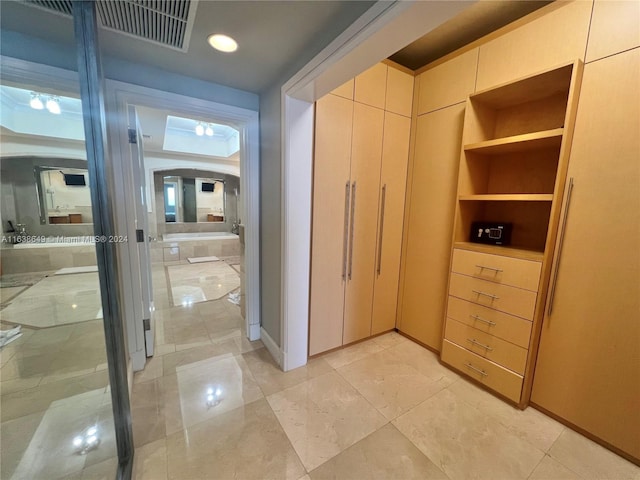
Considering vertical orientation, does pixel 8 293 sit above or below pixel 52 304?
above

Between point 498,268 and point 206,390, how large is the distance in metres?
2.29

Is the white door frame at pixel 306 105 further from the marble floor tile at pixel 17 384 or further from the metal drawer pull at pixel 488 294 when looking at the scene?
the marble floor tile at pixel 17 384

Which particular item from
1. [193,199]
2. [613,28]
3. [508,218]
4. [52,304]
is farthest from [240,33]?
[193,199]

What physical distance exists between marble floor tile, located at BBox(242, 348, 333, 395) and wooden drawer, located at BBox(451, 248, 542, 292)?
4.57ft

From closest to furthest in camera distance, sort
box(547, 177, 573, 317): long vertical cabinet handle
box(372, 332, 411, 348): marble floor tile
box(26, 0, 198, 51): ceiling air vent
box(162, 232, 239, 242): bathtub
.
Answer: box(26, 0, 198, 51): ceiling air vent, box(547, 177, 573, 317): long vertical cabinet handle, box(372, 332, 411, 348): marble floor tile, box(162, 232, 239, 242): bathtub

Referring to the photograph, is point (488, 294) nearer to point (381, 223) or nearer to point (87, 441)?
point (381, 223)

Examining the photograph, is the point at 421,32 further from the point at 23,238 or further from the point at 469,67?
the point at 23,238

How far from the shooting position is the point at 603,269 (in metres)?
1.37

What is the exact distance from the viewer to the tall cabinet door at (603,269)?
1278mm

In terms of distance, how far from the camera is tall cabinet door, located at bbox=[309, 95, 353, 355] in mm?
1892

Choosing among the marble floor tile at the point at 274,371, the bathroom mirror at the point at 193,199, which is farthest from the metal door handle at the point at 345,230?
the bathroom mirror at the point at 193,199

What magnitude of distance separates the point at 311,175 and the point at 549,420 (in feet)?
7.63

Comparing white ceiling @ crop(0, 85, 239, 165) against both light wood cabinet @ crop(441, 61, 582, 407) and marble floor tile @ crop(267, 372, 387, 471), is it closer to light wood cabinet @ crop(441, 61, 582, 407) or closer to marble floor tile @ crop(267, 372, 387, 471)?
marble floor tile @ crop(267, 372, 387, 471)

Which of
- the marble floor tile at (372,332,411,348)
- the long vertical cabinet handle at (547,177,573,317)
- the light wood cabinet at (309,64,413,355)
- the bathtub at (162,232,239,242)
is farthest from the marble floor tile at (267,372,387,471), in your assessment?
the bathtub at (162,232,239,242)
